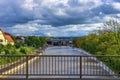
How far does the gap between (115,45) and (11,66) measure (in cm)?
1736

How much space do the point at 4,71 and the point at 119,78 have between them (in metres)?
6.04

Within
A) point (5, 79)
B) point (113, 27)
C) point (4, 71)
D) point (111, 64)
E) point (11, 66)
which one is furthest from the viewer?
point (113, 27)

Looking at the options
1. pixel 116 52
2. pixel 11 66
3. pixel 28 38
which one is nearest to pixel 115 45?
pixel 116 52

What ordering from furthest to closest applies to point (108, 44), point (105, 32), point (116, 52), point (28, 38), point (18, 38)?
point (18, 38)
point (28, 38)
point (105, 32)
point (108, 44)
point (116, 52)

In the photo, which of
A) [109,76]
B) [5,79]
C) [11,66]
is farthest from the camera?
[11,66]

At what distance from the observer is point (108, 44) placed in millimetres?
38188

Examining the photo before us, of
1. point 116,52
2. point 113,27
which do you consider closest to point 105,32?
point 113,27

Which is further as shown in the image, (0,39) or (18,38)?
(18,38)

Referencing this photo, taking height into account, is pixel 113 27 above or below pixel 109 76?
above

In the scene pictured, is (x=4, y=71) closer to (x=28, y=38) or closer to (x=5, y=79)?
(x=5, y=79)

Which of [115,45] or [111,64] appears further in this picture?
[115,45]

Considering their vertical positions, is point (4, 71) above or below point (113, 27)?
below

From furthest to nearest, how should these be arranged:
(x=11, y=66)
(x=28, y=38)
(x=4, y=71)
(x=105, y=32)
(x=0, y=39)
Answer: (x=28, y=38) → (x=0, y=39) → (x=105, y=32) → (x=11, y=66) → (x=4, y=71)

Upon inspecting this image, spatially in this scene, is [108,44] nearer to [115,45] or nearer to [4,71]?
[115,45]
